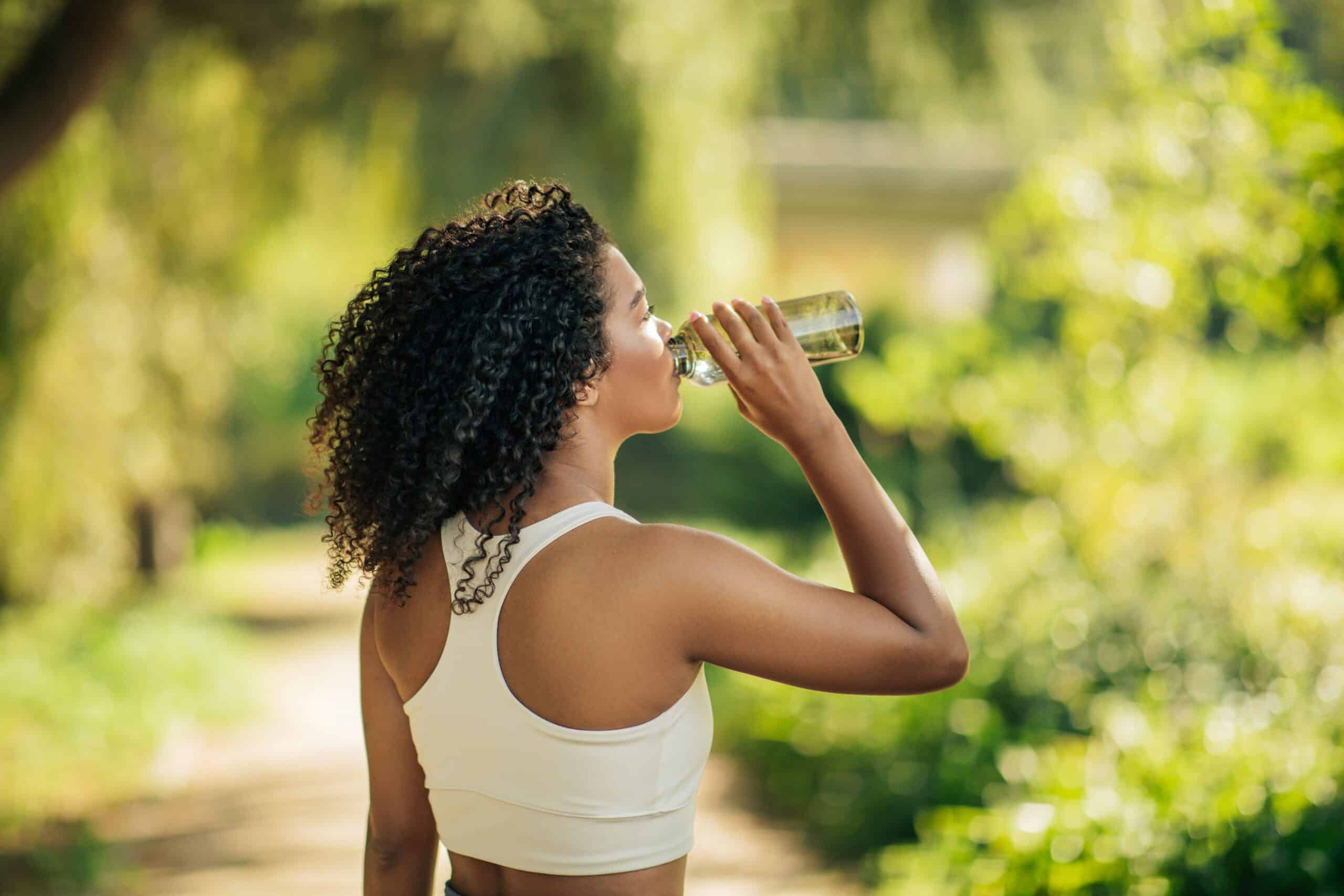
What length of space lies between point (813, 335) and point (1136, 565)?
14.2ft

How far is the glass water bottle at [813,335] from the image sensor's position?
1.83 meters

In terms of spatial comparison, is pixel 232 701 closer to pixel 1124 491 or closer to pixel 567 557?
pixel 1124 491

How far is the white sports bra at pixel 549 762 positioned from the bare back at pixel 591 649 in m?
0.01

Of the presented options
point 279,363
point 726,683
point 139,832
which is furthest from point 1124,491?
point 279,363

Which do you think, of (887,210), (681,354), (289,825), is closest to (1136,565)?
(289,825)

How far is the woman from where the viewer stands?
1531 mm

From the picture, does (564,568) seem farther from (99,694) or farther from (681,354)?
(99,694)

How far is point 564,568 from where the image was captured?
61.3 inches

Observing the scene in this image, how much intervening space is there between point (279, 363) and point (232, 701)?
1028 cm

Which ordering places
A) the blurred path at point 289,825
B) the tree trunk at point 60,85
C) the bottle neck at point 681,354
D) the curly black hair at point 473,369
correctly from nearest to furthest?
the curly black hair at point 473,369 → the bottle neck at point 681,354 → the tree trunk at point 60,85 → the blurred path at point 289,825

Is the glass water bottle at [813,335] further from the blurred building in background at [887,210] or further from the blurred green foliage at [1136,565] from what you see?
the blurred building in background at [887,210]

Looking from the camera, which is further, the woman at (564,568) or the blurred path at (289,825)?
the blurred path at (289,825)

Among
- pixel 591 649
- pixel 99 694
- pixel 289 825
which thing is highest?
Answer: pixel 591 649

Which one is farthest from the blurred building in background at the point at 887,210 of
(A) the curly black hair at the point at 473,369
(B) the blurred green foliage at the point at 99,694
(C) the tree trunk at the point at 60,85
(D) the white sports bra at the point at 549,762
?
(D) the white sports bra at the point at 549,762
